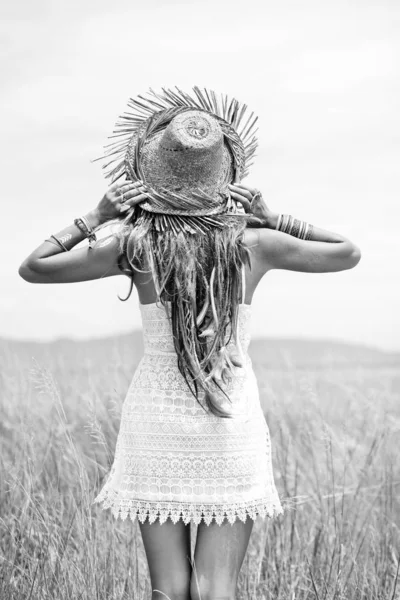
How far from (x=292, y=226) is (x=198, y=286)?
19.5 inches

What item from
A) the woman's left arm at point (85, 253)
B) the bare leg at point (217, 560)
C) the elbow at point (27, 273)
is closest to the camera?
the bare leg at point (217, 560)

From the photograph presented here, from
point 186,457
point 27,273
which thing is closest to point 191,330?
point 186,457

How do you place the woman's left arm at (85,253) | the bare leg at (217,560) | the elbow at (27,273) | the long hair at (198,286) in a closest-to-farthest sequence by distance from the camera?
the bare leg at (217,560), the long hair at (198,286), the woman's left arm at (85,253), the elbow at (27,273)

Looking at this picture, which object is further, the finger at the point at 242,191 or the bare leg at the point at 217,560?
the finger at the point at 242,191

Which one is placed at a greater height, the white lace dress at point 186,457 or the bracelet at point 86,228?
the bracelet at point 86,228

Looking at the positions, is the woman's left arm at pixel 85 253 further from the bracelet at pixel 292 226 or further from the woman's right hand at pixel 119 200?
the bracelet at pixel 292 226

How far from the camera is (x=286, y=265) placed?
331 cm

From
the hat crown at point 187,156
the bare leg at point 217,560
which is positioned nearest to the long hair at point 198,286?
the hat crown at point 187,156

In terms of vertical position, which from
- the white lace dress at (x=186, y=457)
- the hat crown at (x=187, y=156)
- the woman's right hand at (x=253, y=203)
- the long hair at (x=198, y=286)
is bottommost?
the white lace dress at (x=186, y=457)

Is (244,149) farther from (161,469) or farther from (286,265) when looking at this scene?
(161,469)

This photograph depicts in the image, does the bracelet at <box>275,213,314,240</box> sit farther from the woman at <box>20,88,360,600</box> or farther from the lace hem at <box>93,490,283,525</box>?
the lace hem at <box>93,490,283,525</box>

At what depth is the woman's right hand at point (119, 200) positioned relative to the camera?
3.28 m

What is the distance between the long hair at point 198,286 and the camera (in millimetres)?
3123

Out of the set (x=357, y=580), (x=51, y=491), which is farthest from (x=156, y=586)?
(x=51, y=491)
